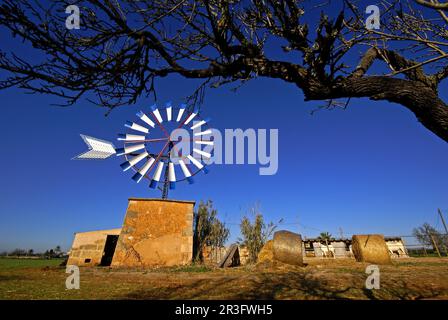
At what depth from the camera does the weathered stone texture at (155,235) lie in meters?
9.02

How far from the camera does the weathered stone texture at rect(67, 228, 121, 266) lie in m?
10.8

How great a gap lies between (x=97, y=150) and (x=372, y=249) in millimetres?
12899

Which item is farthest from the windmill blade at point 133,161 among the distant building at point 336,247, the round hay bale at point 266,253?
the distant building at point 336,247

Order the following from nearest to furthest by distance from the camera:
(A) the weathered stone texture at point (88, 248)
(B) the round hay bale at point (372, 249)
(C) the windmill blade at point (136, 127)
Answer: (B) the round hay bale at point (372, 249) → (A) the weathered stone texture at point (88, 248) → (C) the windmill blade at point (136, 127)

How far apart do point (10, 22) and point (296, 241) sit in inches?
332

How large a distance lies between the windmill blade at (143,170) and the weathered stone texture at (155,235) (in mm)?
1917

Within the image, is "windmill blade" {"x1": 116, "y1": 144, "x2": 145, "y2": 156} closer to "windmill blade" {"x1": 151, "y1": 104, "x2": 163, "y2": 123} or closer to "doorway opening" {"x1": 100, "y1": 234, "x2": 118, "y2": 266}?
"windmill blade" {"x1": 151, "y1": 104, "x2": 163, "y2": 123}

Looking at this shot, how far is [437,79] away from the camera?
9.75 ft

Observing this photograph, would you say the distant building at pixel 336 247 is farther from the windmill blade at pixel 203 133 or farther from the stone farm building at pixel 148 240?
the windmill blade at pixel 203 133

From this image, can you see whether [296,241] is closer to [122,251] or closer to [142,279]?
[142,279]

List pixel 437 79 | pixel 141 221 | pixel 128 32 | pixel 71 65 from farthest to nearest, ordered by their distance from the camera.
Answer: pixel 141 221, pixel 437 79, pixel 128 32, pixel 71 65

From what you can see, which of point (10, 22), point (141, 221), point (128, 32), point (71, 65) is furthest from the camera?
point (141, 221)
